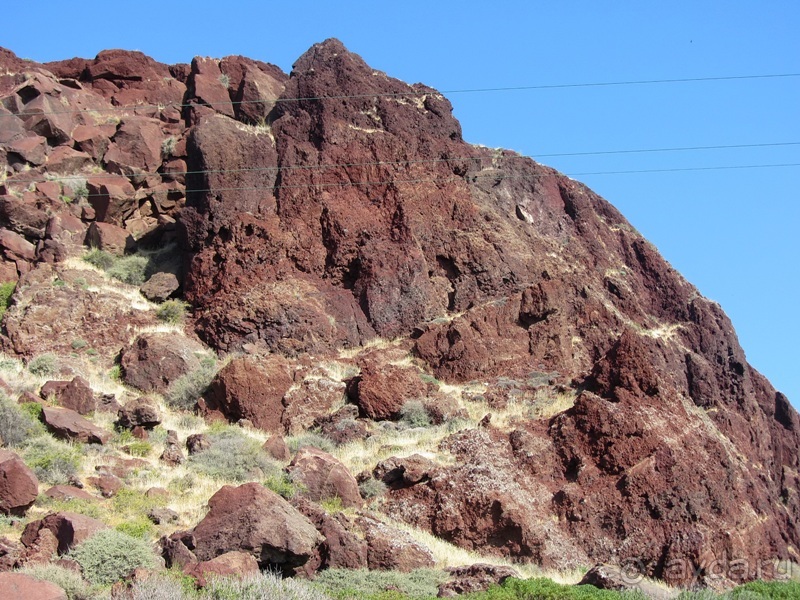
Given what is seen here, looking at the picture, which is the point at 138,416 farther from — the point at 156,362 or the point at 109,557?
Result: the point at 109,557

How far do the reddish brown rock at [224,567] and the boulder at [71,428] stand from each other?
295 inches

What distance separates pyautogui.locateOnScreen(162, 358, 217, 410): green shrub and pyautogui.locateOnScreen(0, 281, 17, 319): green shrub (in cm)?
563

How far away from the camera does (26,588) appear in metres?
12.1

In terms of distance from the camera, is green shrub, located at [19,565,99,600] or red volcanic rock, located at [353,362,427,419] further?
red volcanic rock, located at [353,362,427,419]

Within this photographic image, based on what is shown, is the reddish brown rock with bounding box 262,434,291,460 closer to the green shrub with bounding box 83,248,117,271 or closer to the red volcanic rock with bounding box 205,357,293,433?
the red volcanic rock with bounding box 205,357,293,433

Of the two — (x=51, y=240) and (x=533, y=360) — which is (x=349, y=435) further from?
(x=51, y=240)

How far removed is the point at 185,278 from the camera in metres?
30.1

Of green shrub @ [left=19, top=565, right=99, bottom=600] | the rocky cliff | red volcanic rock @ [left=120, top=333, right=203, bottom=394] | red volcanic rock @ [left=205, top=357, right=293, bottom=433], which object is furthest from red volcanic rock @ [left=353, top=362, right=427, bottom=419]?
green shrub @ [left=19, top=565, right=99, bottom=600]

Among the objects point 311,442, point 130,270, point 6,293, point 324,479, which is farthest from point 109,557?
point 130,270

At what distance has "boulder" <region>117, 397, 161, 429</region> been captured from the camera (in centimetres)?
2244

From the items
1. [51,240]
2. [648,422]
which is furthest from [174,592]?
[51,240]

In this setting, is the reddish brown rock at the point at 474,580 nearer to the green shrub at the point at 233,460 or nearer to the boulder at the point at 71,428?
the green shrub at the point at 233,460

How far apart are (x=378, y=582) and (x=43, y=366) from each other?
13.4 m

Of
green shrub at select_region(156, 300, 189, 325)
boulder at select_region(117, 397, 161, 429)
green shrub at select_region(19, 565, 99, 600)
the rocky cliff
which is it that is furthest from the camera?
green shrub at select_region(156, 300, 189, 325)
